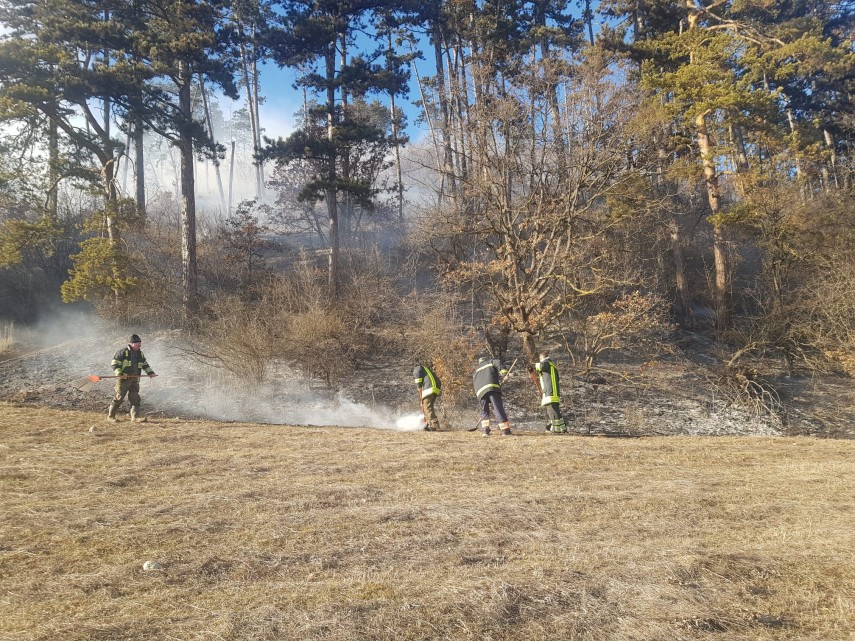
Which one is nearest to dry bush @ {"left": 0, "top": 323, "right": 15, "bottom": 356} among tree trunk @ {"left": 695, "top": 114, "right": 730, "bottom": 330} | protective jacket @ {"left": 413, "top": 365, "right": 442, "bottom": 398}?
protective jacket @ {"left": 413, "top": 365, "right": 442, "bottom": 398}

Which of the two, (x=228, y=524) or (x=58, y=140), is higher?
(x=58, y=140)

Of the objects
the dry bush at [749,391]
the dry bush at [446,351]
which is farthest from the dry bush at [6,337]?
the dry bush at [749,391]

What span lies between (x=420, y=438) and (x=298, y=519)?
5341 millimetres

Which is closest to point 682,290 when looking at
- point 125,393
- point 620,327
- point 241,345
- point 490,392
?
point 620,327

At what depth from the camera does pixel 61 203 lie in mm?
28812

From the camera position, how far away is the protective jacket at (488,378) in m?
11.4

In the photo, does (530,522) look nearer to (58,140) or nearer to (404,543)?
(404,543)

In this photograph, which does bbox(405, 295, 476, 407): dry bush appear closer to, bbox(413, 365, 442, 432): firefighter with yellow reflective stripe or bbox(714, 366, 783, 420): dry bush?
bbox(413, 365, 442, 432): firefighter with yellow reflective stripe

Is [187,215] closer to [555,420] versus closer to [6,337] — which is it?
[6,337]

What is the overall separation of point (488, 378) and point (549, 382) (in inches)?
54.1

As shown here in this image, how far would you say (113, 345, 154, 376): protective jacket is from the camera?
444 inches

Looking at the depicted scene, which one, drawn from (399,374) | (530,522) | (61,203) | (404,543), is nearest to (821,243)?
(399,374)

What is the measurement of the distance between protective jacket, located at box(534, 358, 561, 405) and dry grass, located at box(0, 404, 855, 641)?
282 centimetres

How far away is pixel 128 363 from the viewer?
11375 millimetres
